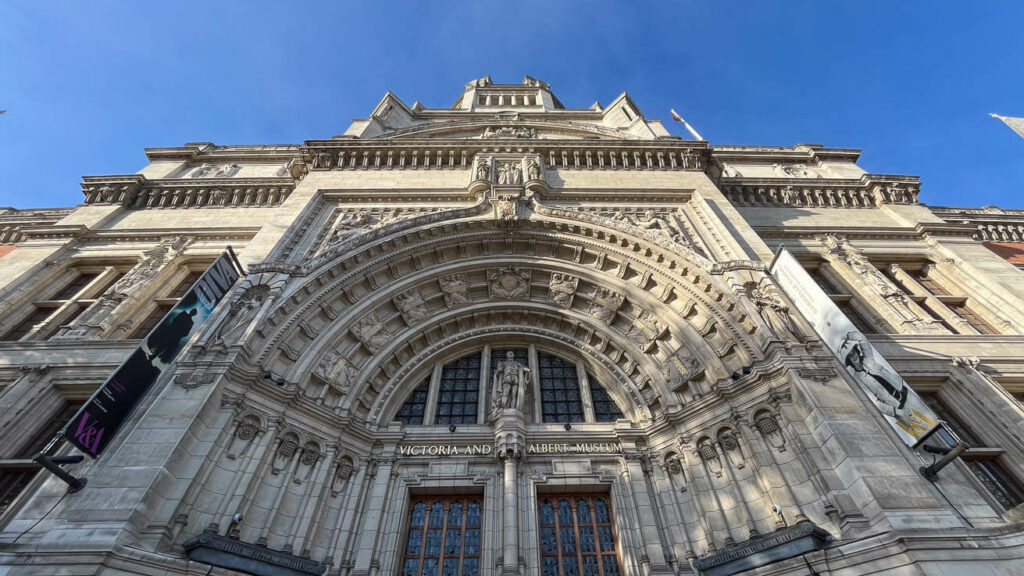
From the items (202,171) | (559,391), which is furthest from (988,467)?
(202,171)

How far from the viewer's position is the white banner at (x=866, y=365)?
30.0ft

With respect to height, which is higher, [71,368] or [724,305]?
[724,305]

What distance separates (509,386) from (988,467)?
12.0 metres

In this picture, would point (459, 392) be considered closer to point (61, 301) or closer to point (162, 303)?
point (162, 303)

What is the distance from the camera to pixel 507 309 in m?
16.4

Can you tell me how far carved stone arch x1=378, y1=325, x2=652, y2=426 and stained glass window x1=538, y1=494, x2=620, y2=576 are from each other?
2.95 metres

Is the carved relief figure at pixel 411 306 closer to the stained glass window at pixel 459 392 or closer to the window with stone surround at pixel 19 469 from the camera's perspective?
the stained glass window at pixel 459 392

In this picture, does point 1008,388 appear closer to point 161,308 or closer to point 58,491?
point 58,491

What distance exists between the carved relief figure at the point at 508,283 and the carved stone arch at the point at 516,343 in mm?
1244

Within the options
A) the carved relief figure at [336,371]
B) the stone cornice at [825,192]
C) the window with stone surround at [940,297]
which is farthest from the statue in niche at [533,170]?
the window with stone surround at [940,297]

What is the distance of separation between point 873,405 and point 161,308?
68.3 feet

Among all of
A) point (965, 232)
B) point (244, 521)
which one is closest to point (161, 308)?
point (244, 521)

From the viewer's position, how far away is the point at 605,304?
51.6ft

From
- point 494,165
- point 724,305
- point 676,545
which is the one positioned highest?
point 494,165
